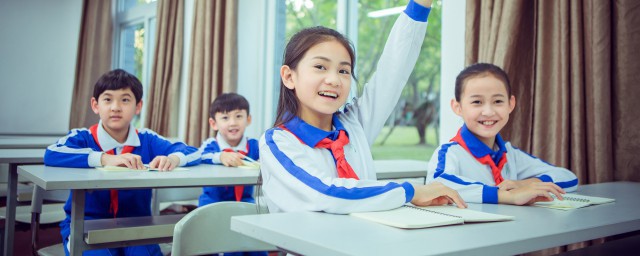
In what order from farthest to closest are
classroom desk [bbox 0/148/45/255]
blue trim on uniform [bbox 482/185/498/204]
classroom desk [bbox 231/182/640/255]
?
classroom desk [bbox 0/148/45/255], blue trim on uniform [bbox 482/185/498/204], classroom desk [bbox 231/182/640/255]

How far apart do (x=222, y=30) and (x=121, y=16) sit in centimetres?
310

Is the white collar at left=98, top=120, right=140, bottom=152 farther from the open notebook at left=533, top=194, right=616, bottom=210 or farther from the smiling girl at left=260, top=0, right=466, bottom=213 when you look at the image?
the open notebook at left=533, top=194, right=616, bottom=210

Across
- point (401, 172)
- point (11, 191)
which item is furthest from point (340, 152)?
point (11, 191)

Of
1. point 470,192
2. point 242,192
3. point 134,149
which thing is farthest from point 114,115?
point 470,192

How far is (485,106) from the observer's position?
168cm

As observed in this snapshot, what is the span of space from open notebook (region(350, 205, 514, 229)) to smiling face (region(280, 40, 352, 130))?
0.31 metres

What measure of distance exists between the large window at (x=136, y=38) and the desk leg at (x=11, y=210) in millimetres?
3841

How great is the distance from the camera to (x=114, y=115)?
7.77 ft

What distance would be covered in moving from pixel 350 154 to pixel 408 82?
2.73m

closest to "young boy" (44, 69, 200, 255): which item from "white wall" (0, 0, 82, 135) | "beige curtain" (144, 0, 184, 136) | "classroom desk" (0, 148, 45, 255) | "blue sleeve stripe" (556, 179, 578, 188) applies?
"classroom desk" (0, 148, 45, 255)

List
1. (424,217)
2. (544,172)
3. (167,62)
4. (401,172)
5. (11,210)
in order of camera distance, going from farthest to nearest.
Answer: (167,62) → (401,172) → (11,210) → (544,172) → (424,217)

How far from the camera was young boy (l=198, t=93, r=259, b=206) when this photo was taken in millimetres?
2826

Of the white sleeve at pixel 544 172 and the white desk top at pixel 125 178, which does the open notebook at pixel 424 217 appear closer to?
the white sleeve at pixel 544 172

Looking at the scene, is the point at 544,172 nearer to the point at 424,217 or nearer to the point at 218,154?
the point at 424,217
